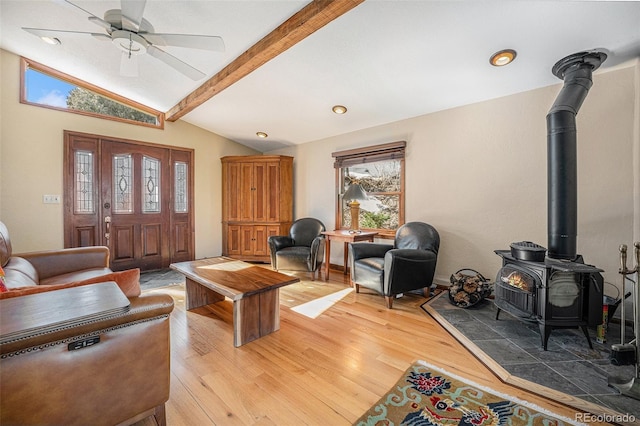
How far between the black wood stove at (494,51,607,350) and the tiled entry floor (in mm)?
139

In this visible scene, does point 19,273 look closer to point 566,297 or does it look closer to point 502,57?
point 566,297

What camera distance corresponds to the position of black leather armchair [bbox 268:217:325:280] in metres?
3.88

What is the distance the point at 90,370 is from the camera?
1.08 metres

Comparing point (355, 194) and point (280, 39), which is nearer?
point (280, 39)

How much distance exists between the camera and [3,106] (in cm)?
334

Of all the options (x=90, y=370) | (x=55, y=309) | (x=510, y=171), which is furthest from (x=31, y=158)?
(x=510, y=171)

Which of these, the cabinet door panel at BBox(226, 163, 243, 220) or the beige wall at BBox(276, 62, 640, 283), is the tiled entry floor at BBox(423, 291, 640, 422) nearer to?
the beige wall at BBox(276, 62, 640, 283)

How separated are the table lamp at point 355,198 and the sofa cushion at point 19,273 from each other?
126 inches

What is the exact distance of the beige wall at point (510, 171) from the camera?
237 cm

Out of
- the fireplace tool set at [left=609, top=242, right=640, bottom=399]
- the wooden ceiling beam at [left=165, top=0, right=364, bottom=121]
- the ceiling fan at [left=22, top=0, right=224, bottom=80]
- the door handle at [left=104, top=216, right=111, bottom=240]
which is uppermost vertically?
the wooden ceiling beam at [left=165, top=0, right=364, bottom=121]

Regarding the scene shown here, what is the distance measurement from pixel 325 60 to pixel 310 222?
97.5 inches

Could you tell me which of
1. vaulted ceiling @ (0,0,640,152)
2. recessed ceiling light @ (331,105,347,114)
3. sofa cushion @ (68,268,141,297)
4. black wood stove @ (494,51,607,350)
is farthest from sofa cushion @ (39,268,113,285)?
black wood stove @ (494,51,607,350)

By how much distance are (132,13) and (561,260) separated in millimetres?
3615

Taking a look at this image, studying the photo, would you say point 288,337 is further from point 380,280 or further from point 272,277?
point 380,280
